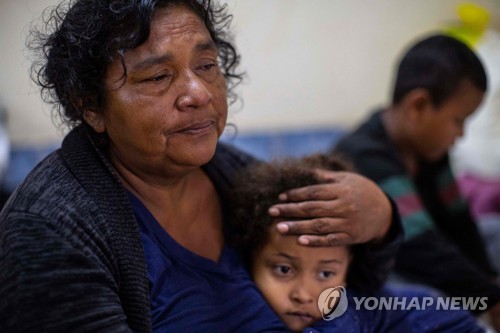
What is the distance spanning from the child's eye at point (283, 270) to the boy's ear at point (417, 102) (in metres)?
1.10

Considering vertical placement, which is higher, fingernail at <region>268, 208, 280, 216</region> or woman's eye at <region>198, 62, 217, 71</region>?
woman's eye at <region>198, 62, 217, 71</region>

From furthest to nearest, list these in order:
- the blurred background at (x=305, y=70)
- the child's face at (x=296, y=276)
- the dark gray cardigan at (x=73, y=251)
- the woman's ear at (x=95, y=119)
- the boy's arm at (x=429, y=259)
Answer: the blurred background at (x=305, y=70) < the boy's arm at (x=429, y=259) < the child's face at (x=296, y=276) < the woman's ear at (x=95, y=119) < the dark gray cardigan at (x=73, y=251)

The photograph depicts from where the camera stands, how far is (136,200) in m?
1.34

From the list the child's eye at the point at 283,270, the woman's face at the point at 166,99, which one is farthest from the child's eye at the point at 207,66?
the child's eye at the point at 283,270

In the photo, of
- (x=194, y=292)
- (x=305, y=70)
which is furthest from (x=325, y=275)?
(x=305, y=70)

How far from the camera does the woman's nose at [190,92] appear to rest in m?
1.25

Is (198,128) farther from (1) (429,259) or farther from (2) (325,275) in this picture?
(1) (429,259)

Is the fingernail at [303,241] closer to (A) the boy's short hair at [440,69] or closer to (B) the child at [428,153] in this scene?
(B) the child at [428,153]

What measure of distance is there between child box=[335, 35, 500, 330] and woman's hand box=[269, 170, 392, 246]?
1.89 ft

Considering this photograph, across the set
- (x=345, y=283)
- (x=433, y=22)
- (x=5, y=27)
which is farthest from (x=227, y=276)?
(x=433, y=22)

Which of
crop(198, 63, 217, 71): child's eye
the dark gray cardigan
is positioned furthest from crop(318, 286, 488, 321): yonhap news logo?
crop(198, 63, 217, 71): child's eye

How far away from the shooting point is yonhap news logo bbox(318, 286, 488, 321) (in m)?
1.41

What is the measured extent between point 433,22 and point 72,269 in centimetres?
353

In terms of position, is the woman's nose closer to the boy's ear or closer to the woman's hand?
the woman's hand
